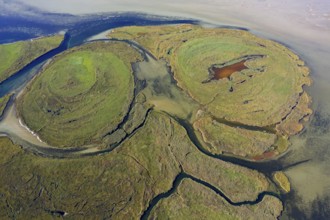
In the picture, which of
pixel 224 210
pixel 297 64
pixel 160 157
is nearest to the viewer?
pixel 224 210

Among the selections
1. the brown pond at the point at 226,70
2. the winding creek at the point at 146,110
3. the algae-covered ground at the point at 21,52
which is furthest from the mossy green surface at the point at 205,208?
the algae-covered ground at the point at 21,52

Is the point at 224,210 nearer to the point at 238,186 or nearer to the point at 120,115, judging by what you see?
the point at 238,186

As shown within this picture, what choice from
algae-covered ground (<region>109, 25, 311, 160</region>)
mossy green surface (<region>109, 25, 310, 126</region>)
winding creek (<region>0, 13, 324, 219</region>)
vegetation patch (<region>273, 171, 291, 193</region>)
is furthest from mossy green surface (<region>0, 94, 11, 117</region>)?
vegetation patch (<region>273, 171, 291, 193</region>)

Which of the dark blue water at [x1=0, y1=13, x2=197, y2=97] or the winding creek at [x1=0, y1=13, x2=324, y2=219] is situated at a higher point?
the dark blue water at [x1=0, y1=13, x2=197, y2=97]

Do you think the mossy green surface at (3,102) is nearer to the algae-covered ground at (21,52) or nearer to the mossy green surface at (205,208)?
the algae-covered ground at (21,52)

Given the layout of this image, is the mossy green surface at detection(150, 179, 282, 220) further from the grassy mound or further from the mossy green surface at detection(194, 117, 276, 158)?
the grassy mound

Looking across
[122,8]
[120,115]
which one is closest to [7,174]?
[120,115]
